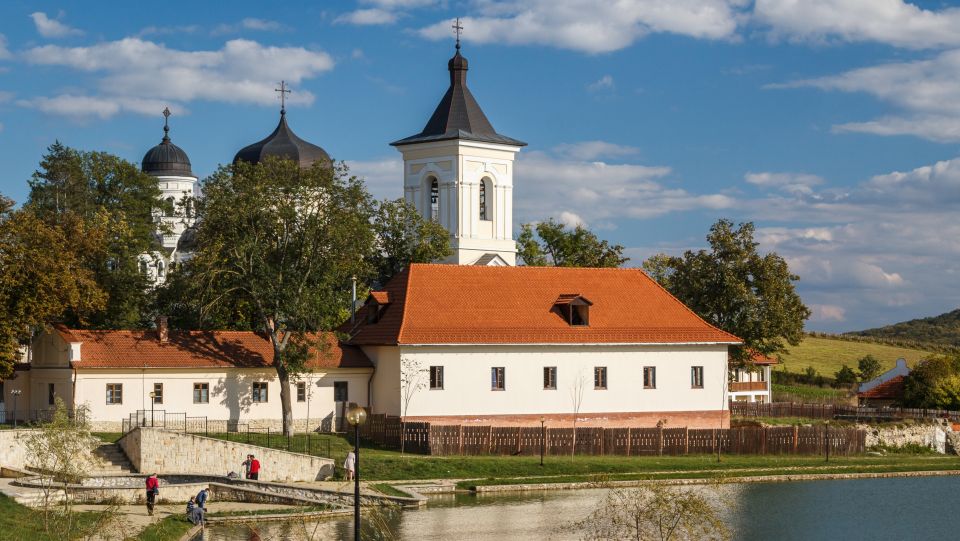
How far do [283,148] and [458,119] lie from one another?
14056 mm

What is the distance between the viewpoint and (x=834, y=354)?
334 feet

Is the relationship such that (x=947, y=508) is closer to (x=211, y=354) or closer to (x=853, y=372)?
(x=211, y=354)

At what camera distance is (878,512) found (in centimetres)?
4212

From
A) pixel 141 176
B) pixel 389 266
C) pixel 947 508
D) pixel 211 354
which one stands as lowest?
pixel 947 508

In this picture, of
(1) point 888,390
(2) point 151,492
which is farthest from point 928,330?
(2) point 151,492

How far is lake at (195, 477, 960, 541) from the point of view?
121 ft

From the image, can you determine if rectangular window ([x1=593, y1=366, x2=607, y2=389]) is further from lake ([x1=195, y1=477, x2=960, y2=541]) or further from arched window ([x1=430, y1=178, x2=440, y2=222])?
arched window ([x1=430, y1=178, x2=440, y2=222])

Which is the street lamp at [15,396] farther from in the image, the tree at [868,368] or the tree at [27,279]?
the tree at [868,368]

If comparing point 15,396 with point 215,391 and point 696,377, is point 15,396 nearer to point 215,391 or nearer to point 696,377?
point 215,391

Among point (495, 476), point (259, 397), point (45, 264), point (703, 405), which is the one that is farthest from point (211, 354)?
point (703, 405)

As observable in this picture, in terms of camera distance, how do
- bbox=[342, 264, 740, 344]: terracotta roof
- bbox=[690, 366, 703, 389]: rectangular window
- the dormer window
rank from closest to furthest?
bbox=[342, 264, 740, 344]: terracotta roof, the dormer window, bbox=[690, 366, 703, 389]: rectangular window

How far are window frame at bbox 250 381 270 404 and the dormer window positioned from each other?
39.3ft

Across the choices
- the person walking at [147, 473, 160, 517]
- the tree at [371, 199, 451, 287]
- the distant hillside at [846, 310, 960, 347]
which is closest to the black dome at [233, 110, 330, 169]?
the tree at [371, 199, 451, 287]

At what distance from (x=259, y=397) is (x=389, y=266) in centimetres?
1534
